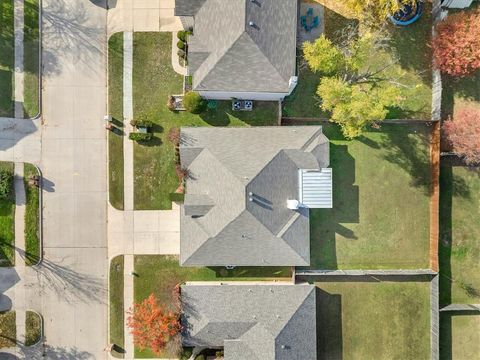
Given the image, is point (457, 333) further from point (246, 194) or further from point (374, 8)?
point (374, 8)

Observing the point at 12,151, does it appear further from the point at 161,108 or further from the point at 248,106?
the point at 248,106

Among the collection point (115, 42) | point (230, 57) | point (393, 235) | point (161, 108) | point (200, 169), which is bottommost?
point (393, 235)

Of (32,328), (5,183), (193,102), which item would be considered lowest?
(32,328)

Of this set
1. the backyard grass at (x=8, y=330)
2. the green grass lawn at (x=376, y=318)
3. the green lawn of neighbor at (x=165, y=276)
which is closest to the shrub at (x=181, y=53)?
the green lawn of neighbor at (x=165, y=276)

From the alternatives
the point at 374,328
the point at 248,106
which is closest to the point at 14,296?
the point at 248,106

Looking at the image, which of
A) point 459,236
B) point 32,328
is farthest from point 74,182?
point 459,236

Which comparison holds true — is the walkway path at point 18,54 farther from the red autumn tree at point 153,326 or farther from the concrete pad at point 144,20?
the red autumn tree at point 153,326
